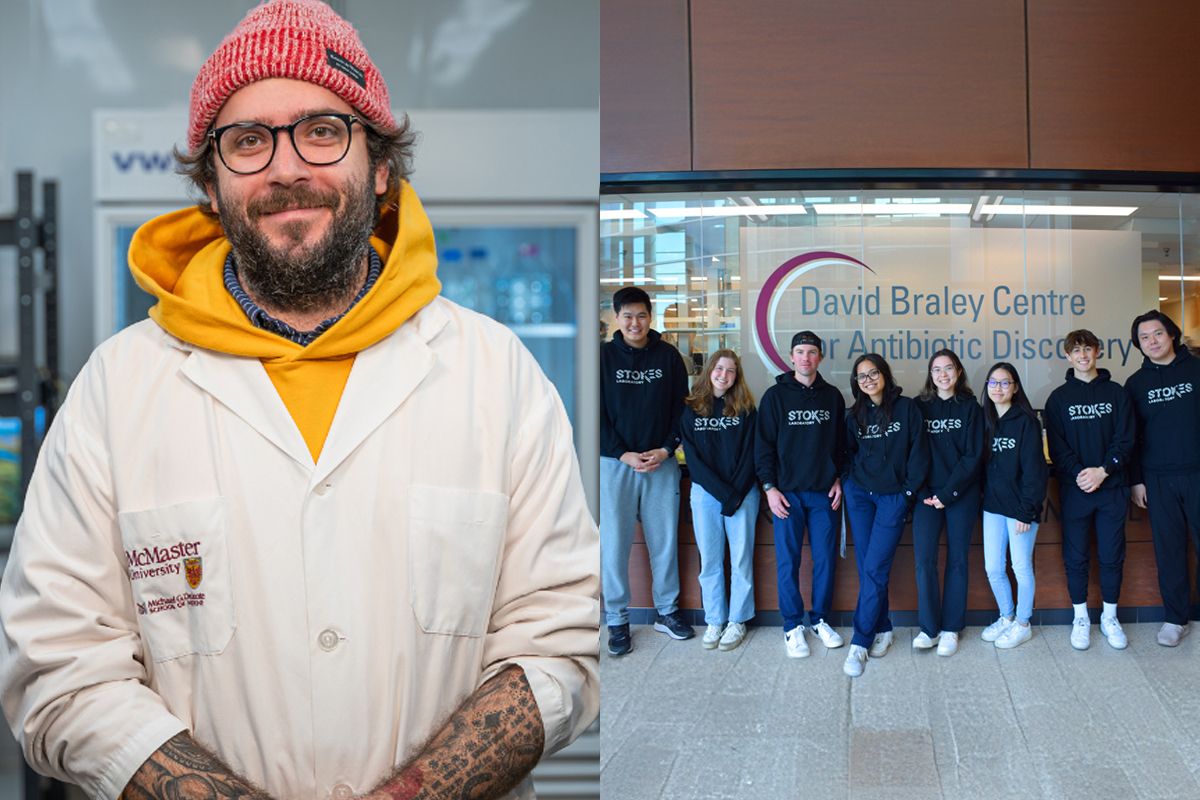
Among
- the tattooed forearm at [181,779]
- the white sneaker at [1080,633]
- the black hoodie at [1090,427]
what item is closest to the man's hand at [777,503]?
the black hoodie at [1090,427]

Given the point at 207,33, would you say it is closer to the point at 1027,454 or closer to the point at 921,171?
the point at 921,171

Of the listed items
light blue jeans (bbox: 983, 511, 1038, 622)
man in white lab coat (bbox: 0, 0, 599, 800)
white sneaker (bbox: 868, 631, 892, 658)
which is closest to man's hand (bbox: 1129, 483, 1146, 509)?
light blue jeans (bbox: 983, 511, 1038, 622)

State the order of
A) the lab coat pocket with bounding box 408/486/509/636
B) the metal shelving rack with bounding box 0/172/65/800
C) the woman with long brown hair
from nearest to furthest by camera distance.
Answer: the lab coat pocket with bounding box 408/486/509/636 < the metal shelving rack with bounding box 0/172/65/800 < the woman with long brown hair

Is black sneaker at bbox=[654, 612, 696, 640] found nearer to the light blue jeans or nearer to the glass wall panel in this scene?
→ the glass wall panel

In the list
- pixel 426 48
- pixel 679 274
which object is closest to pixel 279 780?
pixel 426 48

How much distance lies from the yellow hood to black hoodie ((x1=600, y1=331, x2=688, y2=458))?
1.34 metres

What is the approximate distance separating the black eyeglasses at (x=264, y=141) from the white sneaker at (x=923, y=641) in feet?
7.95

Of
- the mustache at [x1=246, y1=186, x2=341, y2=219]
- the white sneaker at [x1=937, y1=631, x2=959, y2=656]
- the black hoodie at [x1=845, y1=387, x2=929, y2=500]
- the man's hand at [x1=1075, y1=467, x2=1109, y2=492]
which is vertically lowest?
the white sneaker at [x1=937, y1=631, x2=959, y2=656]

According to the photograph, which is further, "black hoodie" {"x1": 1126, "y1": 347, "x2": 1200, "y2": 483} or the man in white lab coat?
"black hoodie" {"x1": 1126, "y1": 347, "x2": 1200, "y2": 483}

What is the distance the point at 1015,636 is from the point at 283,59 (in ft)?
8.88

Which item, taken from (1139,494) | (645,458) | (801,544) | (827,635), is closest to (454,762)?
(645,458)

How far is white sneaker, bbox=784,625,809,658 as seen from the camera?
2822 mm

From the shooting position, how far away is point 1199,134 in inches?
116

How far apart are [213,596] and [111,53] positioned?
133 centimetres
